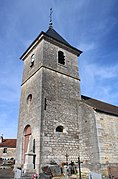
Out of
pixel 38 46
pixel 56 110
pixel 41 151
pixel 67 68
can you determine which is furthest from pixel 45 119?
pixel 38 46

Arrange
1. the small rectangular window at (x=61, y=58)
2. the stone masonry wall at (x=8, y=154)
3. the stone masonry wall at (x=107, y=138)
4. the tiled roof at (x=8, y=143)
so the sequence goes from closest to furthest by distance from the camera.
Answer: the stone masonry wall at (x=107, y=138) → the small rectangular window at (x=61, y=58) → the stone masonry wall at (x=8, y=154) → the tiled roof at (x=8, y=143)

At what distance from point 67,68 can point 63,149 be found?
22.9 feet

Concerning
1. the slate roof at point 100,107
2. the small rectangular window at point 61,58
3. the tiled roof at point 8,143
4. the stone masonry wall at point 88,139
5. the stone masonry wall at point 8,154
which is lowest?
the stone masonry wall at point 8,154

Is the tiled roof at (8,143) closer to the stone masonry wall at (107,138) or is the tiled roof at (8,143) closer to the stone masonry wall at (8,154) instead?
the stone masonry wall at (8,154)

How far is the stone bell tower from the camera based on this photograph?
33.2 feet

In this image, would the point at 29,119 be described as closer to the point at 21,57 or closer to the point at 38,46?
the point at 38,46

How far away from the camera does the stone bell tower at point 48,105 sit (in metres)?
10.1

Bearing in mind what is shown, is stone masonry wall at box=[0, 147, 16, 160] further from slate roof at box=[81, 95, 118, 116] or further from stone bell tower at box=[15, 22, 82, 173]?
slate roof at box=[81, 95, 118, 116]

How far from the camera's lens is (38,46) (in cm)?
1419

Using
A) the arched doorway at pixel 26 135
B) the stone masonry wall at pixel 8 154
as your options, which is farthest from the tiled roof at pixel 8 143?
the arched doorway at pixel 26 135

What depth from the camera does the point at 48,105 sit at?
37.1 ft

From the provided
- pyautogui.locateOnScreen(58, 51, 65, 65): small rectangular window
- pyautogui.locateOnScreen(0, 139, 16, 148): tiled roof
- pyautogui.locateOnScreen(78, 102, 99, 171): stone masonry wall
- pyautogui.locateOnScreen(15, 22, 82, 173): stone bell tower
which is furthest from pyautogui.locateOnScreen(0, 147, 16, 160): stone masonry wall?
pyautogui.locateOnScreen(58, 51, 65, 65): small rectangular window

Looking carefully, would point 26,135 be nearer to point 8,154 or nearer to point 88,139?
point 88,139

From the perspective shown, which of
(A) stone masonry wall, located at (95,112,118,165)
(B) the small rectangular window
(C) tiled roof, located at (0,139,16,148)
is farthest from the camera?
(C) tiled roof, located at (0,139,16,148)
